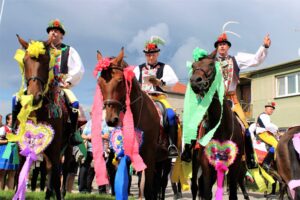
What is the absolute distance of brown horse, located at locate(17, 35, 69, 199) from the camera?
5.64 meters

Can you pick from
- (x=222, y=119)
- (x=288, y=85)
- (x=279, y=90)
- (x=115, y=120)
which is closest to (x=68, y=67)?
(x=115, y=120)

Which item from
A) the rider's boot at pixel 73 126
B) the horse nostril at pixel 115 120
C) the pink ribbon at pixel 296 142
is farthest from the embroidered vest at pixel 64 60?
the pink ribbon at pixel 296 142

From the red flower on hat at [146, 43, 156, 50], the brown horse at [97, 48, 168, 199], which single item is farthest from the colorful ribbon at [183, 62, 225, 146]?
the red flower on hat at [146, 43, 156, 50]

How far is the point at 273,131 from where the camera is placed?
1216 cm

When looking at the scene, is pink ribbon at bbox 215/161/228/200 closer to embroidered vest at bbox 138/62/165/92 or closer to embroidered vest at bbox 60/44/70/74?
embroidered vest at bbox 138/62/165/92

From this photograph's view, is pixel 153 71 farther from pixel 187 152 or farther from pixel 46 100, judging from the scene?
pixel 46 100

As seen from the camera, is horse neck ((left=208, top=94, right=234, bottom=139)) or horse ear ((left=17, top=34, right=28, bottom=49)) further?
horse neck ((left=208, top=94, right=234, bottom=139))

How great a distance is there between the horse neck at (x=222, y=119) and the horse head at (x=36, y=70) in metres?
2.80

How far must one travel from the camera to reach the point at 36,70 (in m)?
5.72

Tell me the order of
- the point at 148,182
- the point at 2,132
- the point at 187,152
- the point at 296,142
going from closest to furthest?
→ the point at 296,142
the point at 148,182
the point at 187,152
the point at 2,132

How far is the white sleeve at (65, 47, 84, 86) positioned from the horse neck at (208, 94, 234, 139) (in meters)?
2.92

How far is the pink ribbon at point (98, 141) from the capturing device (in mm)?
5788

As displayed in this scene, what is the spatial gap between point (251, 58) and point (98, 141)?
4047mm

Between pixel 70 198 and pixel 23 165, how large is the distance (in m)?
2.31
